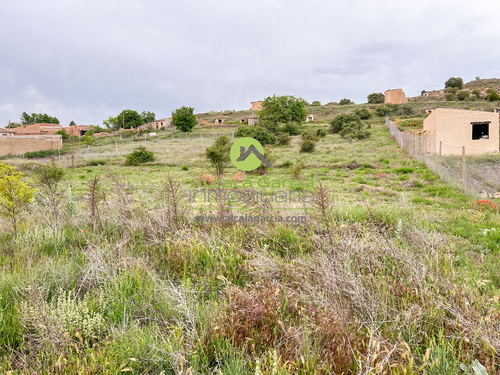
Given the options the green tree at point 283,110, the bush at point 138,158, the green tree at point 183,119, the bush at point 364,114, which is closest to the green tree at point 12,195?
the bush at point 138,158

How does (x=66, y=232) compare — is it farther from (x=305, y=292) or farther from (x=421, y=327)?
(x=421, y=327)

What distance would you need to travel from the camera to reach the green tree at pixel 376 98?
211 feet

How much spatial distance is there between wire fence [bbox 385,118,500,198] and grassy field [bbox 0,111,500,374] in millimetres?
4937

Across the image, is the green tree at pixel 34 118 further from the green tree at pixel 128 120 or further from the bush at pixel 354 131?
the bush at pixel 354 131

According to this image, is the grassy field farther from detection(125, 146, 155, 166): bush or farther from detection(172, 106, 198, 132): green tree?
detection(172, 106, 198, 132): green tree

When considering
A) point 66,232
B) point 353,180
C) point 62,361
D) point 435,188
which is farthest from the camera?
point 353,180

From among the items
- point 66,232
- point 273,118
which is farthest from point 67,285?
point 273,118

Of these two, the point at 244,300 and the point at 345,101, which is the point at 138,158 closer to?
the point at 244,300

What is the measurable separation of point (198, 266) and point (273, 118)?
39.9 metres

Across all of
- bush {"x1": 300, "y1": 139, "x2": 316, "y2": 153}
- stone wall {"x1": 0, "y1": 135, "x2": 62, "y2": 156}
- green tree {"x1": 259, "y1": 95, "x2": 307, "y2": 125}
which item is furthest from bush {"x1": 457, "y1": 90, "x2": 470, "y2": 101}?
stone wall {"x1": 0, "y1": 135, "x2": 62, "y2": 156}

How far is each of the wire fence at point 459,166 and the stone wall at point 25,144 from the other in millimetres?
33157

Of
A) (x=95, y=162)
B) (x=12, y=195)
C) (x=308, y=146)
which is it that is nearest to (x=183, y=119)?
(x=95, y=162)

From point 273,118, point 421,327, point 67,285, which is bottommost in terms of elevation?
point 421,327

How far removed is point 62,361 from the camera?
1.91 m
